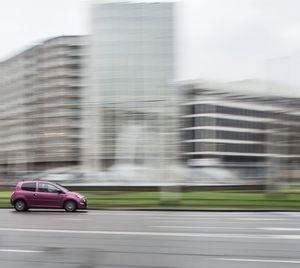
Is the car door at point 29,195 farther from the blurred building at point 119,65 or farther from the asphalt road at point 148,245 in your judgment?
the blurred building at point 119,65

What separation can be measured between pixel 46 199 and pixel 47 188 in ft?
1.70

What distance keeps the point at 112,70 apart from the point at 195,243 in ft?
293

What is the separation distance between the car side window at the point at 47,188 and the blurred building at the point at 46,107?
263ft

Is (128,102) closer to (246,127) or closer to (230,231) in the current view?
(246,127)

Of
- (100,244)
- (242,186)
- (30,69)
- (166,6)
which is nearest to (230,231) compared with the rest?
(100,244)

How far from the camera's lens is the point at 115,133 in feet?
316

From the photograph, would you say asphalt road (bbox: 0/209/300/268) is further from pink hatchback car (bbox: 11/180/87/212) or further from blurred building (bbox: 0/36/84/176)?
blurred building (bbox: 0/36/84/176)

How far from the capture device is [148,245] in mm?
11422

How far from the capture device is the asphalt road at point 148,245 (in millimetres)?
9250

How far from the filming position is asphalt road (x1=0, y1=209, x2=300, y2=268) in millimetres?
9250

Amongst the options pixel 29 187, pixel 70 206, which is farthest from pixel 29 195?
pixel 70 206

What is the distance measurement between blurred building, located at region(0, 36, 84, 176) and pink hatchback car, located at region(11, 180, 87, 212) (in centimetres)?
8046

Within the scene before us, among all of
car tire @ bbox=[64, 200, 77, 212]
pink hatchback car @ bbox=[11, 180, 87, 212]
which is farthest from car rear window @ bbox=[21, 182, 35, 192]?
car tire @ bbox=[64, 200, 77, 212]

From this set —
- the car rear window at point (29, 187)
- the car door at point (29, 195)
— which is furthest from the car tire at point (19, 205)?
the car rear window at point (29, 187)
